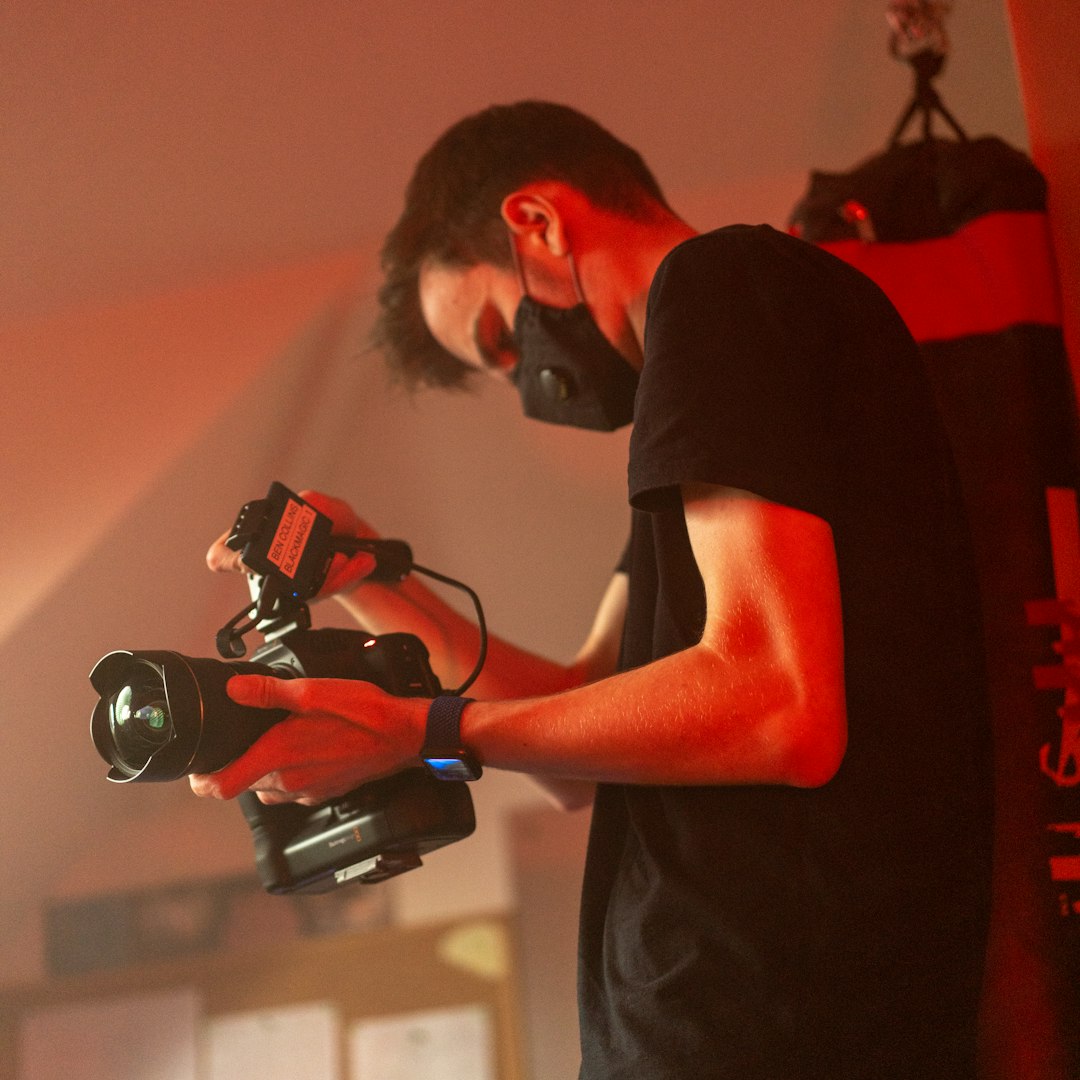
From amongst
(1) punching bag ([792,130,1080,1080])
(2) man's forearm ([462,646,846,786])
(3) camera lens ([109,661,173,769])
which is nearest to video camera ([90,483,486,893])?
(3) camera lens ([109,661,173,769])

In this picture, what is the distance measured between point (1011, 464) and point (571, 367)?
1.55 feet

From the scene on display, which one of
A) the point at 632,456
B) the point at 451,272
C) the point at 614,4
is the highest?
the point at 614,4

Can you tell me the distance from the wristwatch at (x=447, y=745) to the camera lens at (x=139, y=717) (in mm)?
197

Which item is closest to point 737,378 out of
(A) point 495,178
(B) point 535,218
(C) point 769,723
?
(C) point 769,723

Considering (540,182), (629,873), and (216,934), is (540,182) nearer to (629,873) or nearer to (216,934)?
(629,873)

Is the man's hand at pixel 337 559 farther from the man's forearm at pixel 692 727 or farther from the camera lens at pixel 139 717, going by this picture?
the man's forearm at pixel 692 727

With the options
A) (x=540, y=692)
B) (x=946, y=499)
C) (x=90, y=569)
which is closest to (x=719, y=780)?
(x=946, y=499)

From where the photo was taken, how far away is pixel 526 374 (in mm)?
1121

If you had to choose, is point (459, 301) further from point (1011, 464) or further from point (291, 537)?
point (1011, 464)

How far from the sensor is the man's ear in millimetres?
1049

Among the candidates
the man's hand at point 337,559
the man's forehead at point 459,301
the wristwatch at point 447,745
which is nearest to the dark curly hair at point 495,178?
the man's forehead at point 459,301

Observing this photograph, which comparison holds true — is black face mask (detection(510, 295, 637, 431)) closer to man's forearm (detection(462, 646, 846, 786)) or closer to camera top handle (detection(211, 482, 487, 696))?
camera top handle (detection(211, 482, 487, 696))

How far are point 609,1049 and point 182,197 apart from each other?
50.5 inches

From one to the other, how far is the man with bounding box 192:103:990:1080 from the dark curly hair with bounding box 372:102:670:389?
0.97ft
